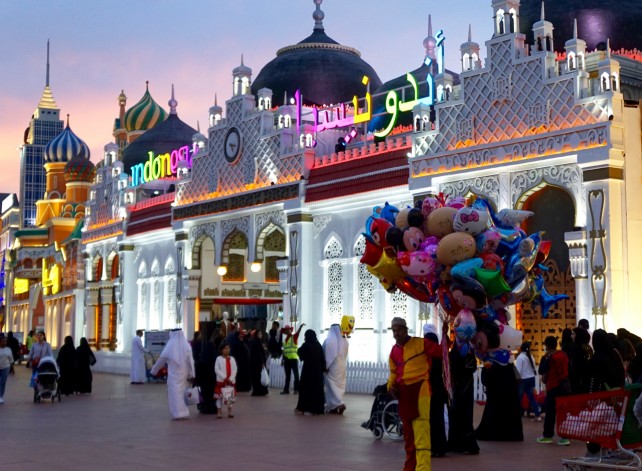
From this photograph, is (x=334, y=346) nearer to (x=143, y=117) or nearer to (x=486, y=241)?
(x=486, y=241)

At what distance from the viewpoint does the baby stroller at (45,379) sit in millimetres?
18328

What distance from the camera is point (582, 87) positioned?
17.6 m

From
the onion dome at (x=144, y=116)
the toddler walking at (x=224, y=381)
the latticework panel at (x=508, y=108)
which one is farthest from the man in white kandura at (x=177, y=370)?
the onion dome at (x=144, y=116)

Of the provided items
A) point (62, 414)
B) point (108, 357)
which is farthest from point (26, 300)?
point (62, 414)

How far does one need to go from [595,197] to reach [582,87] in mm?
2093

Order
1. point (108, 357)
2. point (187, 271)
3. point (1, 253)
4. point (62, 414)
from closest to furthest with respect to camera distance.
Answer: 1. point (62, 414)
2. point (187, 271)
3. point (108, 357)
4. point (1, 253)

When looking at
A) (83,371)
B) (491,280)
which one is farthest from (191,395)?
(491,280)

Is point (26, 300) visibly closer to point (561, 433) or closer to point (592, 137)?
point (592, 137)

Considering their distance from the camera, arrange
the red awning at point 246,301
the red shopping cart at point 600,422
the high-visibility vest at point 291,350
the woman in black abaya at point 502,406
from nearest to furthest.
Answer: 1. the red shopping cart at point 600,422
2. the woman in black abaya at point 502,406
3. the high-visibility vest at point 291,350
4. the red awning at point 246,301

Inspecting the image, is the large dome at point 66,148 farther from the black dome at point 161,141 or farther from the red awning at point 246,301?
the red awning at point 246,301

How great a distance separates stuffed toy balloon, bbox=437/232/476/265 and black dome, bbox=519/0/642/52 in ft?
38.3

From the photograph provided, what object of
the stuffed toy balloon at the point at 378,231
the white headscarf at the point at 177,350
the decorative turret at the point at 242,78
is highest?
the decorative turret at the point at 242,78

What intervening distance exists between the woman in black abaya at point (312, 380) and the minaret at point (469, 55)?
286 inches

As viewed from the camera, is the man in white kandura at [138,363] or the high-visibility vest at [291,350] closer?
the high-visibility vest at [291,350]
